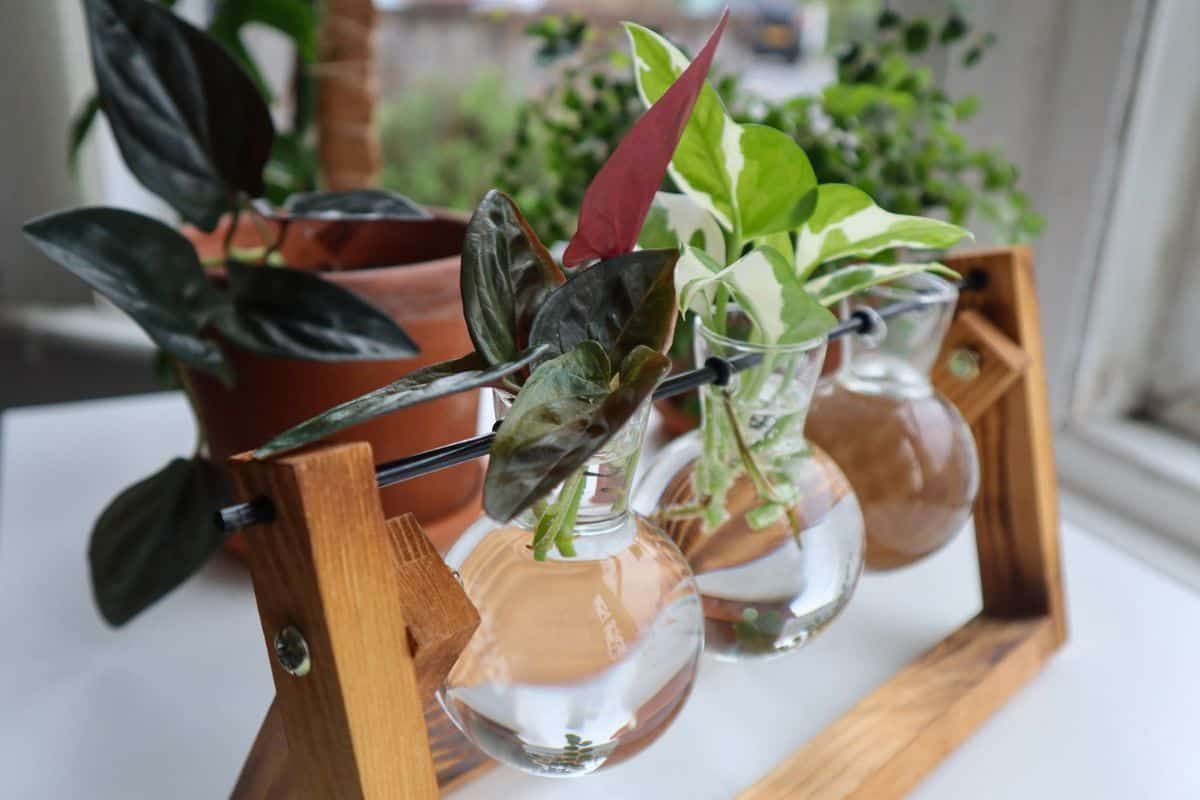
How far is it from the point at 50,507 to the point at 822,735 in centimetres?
55

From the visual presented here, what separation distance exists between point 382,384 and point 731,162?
0.25 m

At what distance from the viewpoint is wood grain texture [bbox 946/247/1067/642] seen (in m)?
0.54

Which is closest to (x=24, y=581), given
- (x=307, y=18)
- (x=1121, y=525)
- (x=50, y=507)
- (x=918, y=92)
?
(x=50, y=507)

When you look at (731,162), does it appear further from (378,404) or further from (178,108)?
(178,108)

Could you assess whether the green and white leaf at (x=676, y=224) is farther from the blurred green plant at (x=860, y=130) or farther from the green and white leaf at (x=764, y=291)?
the blurred green plant at (x=860, y=130)

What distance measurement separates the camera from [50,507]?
Result: 69 centimetres

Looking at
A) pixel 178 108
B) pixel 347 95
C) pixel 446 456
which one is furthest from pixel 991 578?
pixel 347 95

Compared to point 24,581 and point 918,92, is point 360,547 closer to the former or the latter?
point 24,581

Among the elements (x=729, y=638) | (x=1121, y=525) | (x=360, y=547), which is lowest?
(x=1121, y=525)

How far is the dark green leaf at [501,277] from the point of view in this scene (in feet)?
0.98

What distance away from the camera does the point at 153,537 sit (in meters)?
0.52

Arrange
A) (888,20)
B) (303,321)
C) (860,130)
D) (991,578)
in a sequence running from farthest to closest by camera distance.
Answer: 1. (888,20)
2. (860,130)
3. (991,578)
4. (303,321)

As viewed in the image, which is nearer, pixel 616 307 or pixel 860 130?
pixel 616 307

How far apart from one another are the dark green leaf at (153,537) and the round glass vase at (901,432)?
0.33 m
